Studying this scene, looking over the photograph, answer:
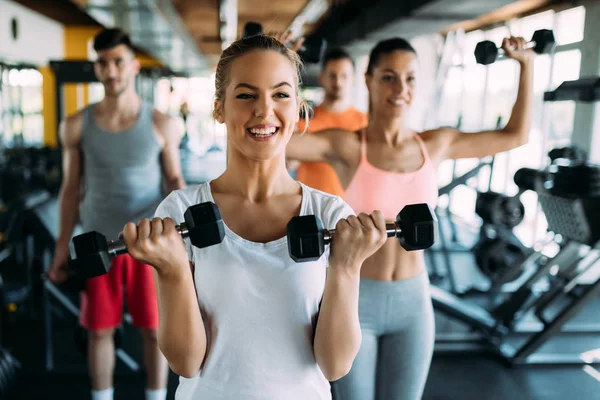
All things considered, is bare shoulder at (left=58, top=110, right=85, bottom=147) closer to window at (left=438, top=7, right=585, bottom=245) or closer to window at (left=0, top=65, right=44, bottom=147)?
window at (left=438, top=7, right=585, bottom=245)

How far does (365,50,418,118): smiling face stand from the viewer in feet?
5.28

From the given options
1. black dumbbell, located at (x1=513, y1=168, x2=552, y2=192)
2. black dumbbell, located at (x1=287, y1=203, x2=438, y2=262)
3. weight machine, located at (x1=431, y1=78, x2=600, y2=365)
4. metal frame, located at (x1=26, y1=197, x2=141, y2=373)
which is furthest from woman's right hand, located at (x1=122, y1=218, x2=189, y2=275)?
black dumbbell, located at (x1=513, y1=168, x2=552, y2=192)

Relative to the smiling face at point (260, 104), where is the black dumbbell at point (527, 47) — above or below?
above

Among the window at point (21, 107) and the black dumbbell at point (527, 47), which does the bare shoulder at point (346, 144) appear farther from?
the window at point (21, 107)

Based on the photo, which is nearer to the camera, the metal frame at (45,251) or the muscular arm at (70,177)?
the muscular arm at (70,177)

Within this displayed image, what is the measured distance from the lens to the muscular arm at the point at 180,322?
3.05 ft

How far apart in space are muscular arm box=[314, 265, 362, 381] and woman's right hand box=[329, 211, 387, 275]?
0.8 inches

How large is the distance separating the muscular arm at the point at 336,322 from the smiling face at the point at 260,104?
0.84 feet

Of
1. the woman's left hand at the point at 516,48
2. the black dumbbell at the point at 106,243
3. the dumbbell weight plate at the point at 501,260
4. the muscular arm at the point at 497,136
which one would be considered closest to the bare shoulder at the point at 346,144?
the muscular arm at the point at 497,136

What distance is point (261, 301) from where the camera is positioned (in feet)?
3.17

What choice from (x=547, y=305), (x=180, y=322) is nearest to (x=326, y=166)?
(x=180, y=322)

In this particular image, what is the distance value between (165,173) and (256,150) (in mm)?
1247

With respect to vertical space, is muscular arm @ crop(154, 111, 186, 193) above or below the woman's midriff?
above

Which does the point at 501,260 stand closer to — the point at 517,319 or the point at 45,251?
the point at 517,319
